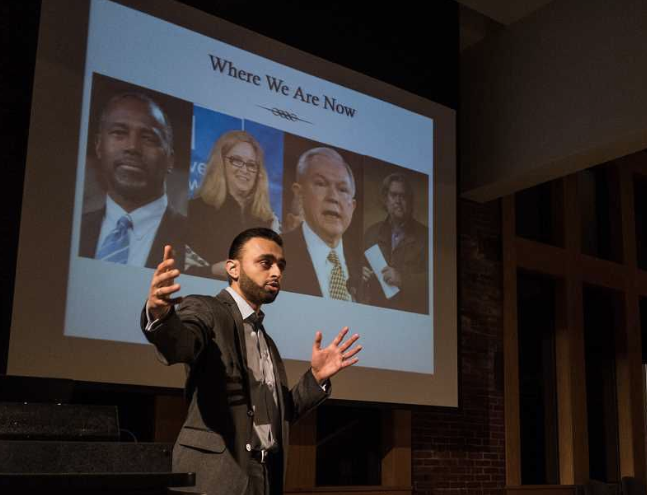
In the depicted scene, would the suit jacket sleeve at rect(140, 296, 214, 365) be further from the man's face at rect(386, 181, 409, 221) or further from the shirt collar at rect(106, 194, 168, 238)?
the man's face at rect(386, 181, 409, 221)

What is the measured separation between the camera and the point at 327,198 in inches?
203

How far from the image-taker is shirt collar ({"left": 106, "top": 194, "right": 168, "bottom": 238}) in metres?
4.12

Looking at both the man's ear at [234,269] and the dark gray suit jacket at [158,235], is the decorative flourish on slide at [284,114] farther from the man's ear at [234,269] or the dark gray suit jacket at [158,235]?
the man's ear at [234,269]

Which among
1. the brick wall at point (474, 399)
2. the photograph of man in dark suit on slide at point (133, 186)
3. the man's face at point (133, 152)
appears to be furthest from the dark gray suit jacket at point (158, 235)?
the brick wall at point (474, 399)

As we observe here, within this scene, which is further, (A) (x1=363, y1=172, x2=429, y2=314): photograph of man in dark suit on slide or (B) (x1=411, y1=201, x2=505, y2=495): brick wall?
(B) (x1=411, y1=201, x2=505, y2=495): brick wall

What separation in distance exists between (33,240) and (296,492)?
7.63 ft

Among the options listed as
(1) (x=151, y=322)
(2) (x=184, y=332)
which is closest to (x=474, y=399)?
(2) (x=184, y=332)

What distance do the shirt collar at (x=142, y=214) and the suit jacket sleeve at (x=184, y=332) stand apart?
1.64m

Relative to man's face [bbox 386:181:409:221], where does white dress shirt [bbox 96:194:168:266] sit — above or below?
below

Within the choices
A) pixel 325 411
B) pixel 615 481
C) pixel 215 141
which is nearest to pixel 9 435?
pixel 215 141

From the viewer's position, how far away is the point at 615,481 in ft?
25.2

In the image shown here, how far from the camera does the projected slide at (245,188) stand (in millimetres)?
4102

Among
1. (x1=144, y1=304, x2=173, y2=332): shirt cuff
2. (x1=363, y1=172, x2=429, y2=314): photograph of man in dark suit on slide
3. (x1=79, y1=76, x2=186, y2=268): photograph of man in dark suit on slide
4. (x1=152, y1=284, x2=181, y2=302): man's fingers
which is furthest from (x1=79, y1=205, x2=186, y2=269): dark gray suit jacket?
(x1=152, y1=284, x2=181, y2=302): man's fingers

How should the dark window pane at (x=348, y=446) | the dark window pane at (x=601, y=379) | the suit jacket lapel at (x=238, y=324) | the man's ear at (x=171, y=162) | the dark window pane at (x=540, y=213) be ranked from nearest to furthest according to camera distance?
the suit jacket lapel at (x=238, y=324)
the man's ear at (x=171, y=162)
the dark window pane at (x=348, y=446)
the dark window pane at (x=540, y=213)
the dark window pane at (x=601, y=379)
